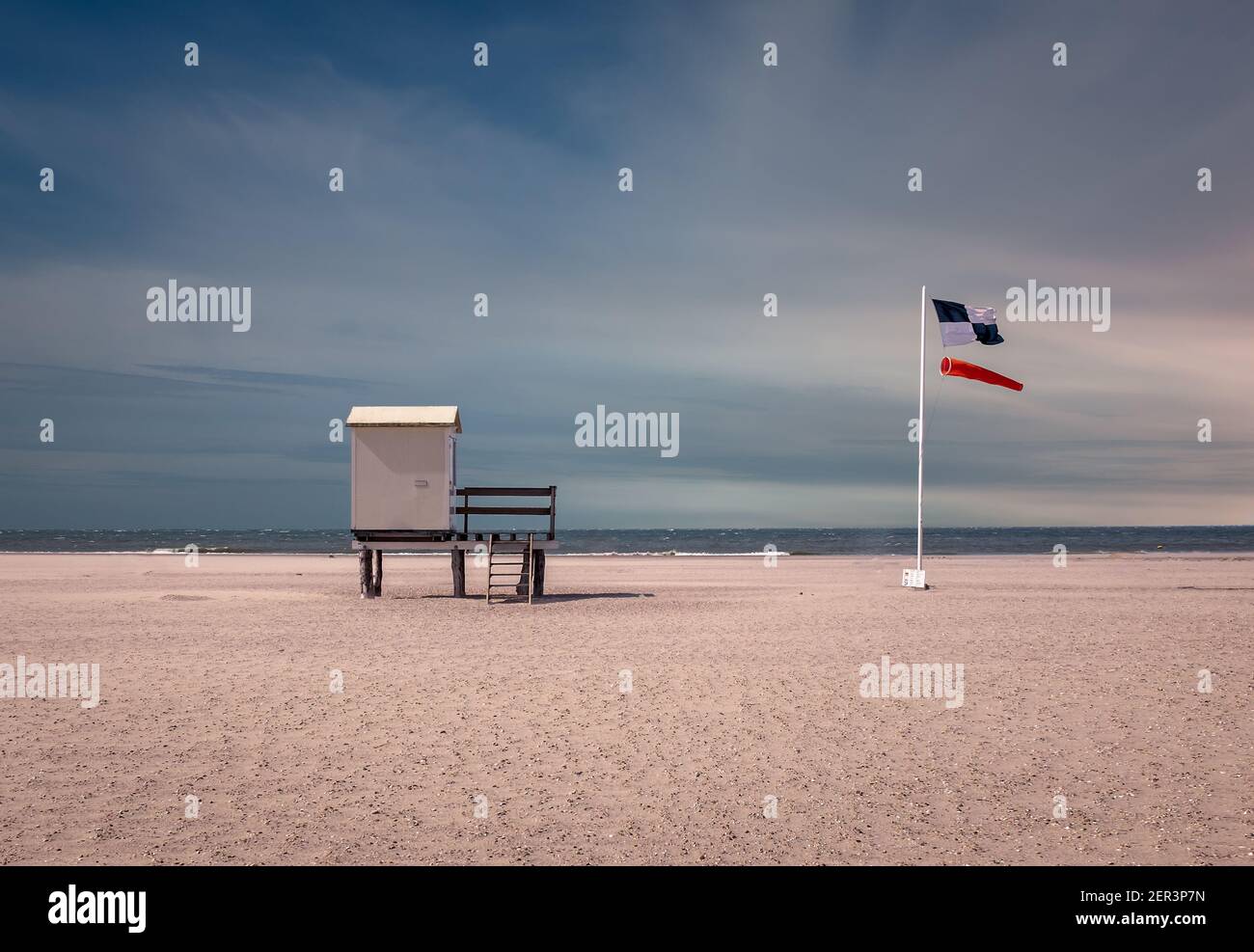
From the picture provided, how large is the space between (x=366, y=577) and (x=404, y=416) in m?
4.64

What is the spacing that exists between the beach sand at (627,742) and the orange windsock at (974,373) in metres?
8.73

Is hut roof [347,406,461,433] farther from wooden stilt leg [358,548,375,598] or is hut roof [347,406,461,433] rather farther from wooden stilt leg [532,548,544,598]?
wooden stilt leg [532,548,544,598]

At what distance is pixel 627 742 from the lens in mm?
8891

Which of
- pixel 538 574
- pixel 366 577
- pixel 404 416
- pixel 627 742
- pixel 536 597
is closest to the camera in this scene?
pixel 627 742

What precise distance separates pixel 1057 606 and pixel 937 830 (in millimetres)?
17405

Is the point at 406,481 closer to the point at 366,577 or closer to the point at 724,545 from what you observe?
the point at 366,577

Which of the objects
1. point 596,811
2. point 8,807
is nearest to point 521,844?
point 596,811

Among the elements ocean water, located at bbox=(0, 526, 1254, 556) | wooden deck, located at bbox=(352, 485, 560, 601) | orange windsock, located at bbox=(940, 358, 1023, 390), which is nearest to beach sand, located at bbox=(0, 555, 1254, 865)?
wooden deck, located at bbox=(352, 485, 560, 601)

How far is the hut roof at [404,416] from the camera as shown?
22.2 meters

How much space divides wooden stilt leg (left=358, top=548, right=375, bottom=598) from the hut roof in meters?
3.44

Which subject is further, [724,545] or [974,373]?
[724,545]

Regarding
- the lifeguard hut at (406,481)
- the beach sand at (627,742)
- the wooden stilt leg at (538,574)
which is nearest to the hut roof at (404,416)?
the lifeguard hut at (406,481)

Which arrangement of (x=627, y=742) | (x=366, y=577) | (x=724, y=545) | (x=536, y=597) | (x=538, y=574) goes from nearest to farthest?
(x=627, y=742) → (x=366, y=577) → (x=536, y=597) → (x=538, y=574) → (x=724, y=545)

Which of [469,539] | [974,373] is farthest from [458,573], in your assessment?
[974,373]
